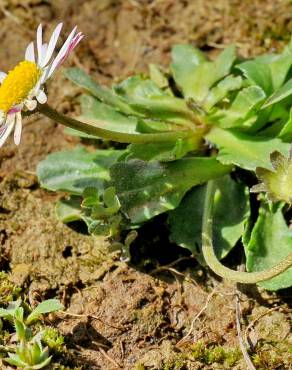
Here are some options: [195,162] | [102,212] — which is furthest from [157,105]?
[102,212]

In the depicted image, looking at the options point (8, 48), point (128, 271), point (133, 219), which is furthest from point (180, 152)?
point (8, 48)

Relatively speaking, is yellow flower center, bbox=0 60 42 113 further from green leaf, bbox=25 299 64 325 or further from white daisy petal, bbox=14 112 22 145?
green leaf, bbox=25 299 64 325

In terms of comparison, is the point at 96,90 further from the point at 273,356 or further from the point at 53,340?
the point at 273,356

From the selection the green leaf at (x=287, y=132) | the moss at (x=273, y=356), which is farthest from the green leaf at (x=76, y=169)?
the moss at (x=273, y=356)

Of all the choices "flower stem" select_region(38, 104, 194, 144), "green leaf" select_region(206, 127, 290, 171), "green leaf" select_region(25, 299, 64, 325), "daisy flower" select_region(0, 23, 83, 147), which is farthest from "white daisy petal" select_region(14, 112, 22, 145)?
"green leaf" select_region(206, 127, 290, 171)

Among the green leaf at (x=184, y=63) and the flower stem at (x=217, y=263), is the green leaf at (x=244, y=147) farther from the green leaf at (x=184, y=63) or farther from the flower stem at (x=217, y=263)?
the green leaf at (x=184, y=63)

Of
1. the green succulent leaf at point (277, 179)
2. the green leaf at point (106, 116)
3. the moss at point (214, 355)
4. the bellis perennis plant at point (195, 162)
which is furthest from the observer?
the green leaf at point (106, 116)

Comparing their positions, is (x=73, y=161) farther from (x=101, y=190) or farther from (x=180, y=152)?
(x=180, y=152)
